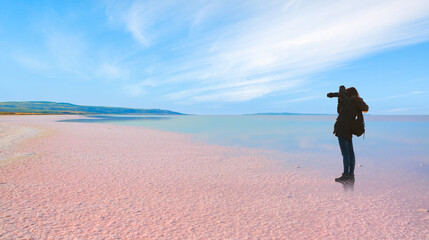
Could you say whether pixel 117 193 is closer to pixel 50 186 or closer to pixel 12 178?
pixel 50 186

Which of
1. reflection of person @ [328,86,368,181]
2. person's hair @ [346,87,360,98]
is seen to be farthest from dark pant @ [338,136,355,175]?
person's hair @ [346,87,360,98]

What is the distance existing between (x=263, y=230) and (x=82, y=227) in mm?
3177

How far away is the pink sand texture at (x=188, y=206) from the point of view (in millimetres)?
4145

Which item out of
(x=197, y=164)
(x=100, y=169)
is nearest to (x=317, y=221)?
(x=197, y=164)

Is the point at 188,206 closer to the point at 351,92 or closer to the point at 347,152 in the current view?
the point at 347,152

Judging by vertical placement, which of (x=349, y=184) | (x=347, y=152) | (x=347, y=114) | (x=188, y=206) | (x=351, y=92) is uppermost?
(x=351, y=92)

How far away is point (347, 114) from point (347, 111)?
92 mm

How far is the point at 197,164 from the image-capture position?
1006 cm

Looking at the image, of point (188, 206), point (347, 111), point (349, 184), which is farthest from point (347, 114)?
point (188, 206)

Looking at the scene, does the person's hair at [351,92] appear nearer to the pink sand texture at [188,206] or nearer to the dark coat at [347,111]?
the dark coat at [347,111]

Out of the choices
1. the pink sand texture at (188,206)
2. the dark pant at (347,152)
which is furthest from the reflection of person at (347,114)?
the pink sand texture at (188,206)

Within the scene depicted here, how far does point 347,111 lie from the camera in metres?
7.24

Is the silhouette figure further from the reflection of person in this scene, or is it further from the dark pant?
the dark pant

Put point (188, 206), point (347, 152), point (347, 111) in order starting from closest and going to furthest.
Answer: point (188, 206)
point (347, 111)
point (347, 152)
